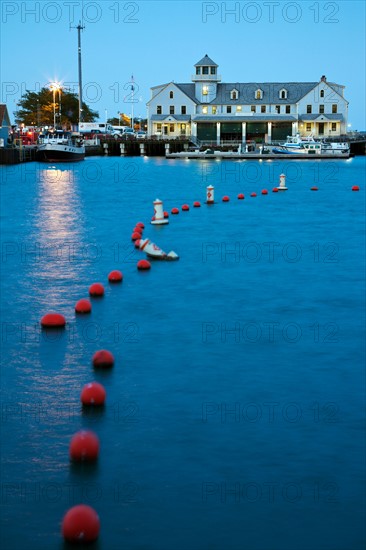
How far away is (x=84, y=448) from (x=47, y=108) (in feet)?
549

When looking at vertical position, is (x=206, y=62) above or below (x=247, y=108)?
above

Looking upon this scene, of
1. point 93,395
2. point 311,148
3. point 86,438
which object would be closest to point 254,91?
point 311,148

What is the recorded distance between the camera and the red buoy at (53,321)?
50.4 ft

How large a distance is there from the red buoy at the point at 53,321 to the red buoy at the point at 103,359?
2.53 m

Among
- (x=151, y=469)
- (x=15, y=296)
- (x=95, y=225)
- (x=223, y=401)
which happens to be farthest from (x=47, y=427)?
(x=95, y=225)

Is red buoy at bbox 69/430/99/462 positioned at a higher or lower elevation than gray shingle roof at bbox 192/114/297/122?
lower

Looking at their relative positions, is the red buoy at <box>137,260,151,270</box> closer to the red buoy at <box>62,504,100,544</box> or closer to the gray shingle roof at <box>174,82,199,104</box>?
the red buoy at <box>62,504,100,544</box>

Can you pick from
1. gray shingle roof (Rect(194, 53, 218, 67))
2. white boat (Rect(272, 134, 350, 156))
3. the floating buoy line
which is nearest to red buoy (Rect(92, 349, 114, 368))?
the floating buoy line

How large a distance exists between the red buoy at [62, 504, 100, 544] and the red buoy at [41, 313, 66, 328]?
7.75m

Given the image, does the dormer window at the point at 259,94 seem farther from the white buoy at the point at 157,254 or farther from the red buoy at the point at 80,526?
the red buoy at the point at 80,526

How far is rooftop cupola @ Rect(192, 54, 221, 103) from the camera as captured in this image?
4528 inches

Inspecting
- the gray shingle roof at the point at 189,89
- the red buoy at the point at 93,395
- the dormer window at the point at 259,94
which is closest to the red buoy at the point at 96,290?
the red buoy at the point at 93,395

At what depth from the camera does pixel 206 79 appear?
4592 inches

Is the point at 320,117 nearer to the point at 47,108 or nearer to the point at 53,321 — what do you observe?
the point at 47,108
